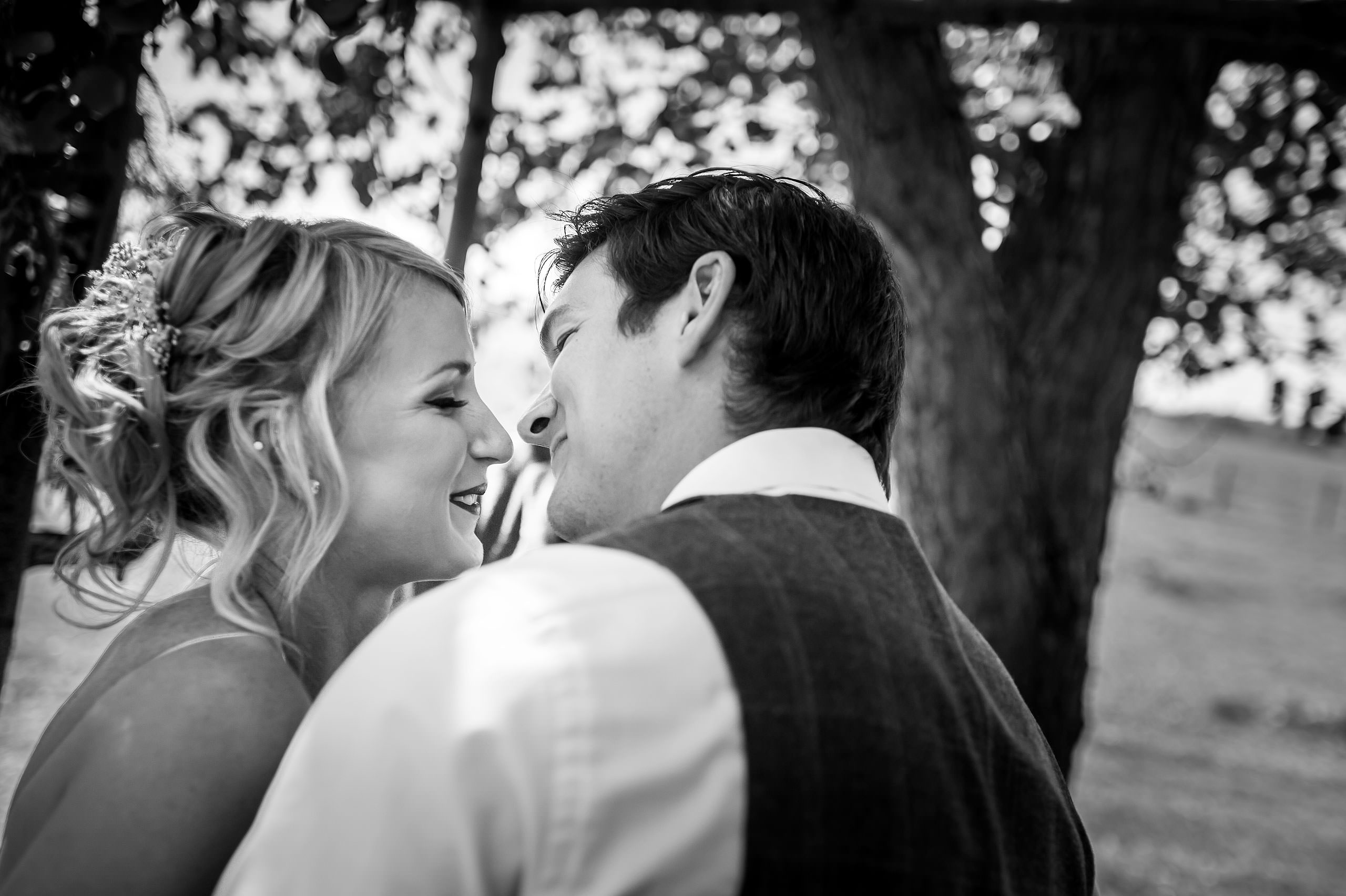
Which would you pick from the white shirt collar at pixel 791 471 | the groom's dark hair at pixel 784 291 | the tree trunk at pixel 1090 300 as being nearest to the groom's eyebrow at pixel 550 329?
the groom's dark hair at pixel 784 291

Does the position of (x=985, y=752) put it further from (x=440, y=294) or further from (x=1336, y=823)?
(x=1336, y=823)

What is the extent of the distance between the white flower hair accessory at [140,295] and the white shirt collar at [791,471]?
108 cm

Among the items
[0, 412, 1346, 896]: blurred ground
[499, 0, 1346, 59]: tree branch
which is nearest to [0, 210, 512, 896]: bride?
[0, 412, 1346, 896]: blurred ground

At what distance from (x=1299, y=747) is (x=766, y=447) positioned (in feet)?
39.9

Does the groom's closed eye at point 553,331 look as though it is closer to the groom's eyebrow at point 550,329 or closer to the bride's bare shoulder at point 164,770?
the groom's eyebrow at point 550,329

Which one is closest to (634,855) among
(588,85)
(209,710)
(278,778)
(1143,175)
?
(278,778)

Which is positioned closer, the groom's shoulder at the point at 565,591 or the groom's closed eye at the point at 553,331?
the groom's shoulder at the point at 565,591

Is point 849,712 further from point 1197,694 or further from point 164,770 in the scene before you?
point 1197,694

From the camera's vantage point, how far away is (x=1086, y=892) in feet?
5.35

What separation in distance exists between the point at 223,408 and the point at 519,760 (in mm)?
1250

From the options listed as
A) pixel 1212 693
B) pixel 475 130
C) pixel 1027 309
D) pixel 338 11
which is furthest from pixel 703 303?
pixel 1212 693

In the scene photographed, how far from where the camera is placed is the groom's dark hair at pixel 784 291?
1.79m

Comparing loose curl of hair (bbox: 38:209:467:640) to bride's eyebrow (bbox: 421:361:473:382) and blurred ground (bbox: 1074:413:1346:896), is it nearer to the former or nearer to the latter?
bride's eyebrow (bbox: 421:361:473:382)

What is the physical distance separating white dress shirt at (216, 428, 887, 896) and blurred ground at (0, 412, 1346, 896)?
1496mm
